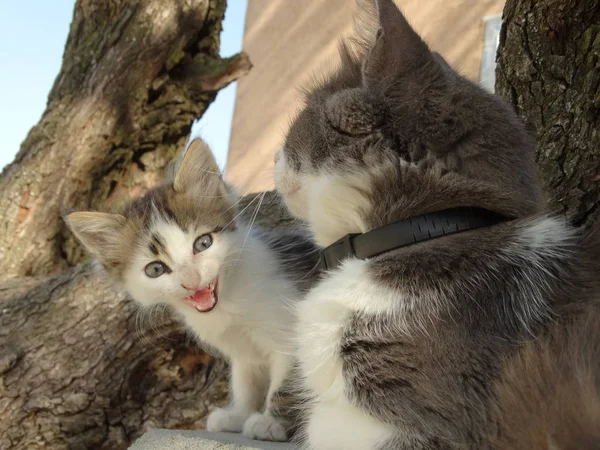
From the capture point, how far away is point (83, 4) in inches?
117

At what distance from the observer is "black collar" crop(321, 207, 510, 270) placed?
112 centimetres

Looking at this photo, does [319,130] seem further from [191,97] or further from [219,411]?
[191,97]

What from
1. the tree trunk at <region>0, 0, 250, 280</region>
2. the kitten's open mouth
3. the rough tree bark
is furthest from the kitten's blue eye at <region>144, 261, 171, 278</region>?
the tree trunk at <region>0, 0, 250, 280</region>

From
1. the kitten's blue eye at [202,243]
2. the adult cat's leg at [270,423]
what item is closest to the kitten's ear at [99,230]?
the kitten's blue eye at [202,243]

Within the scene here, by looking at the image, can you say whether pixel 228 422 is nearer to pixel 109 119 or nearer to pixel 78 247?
pixel 78 247

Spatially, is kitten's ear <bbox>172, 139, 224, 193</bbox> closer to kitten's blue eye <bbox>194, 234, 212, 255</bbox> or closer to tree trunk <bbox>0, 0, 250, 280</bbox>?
kitten's blue eye <bbox>194, 234, 212, 255</bbox>

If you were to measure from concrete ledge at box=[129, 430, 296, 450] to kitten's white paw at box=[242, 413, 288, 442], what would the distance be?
2 centimetres

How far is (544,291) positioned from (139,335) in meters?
1.63

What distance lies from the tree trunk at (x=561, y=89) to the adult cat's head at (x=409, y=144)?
474 millimetres

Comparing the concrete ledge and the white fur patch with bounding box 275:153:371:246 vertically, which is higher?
the white fur patch with bounding box 275:153:371:246

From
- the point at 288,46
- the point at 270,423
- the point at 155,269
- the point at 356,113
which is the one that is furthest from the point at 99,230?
the point at 288,46

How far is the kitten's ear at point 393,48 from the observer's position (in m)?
1.13

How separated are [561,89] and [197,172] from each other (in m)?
1.09

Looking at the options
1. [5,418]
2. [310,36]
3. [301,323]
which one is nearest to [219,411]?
[301,323]
